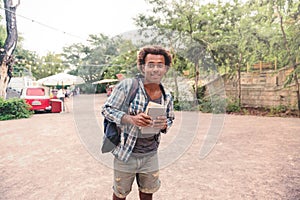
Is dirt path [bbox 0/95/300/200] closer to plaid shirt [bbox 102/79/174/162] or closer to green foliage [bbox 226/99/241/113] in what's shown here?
plaid shirt [bbox 102/79/174/162]

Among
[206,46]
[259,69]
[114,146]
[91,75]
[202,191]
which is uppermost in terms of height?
[206,46]

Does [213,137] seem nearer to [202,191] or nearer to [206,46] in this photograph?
[202,191]

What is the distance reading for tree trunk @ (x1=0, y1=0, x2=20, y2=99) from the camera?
24.9 ft

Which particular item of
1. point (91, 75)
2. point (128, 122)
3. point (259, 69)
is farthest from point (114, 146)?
point (259, 69)

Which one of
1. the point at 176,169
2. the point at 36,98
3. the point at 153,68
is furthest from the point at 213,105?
the point at 153,68

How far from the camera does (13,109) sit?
277 inches

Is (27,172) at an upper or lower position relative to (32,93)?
lower

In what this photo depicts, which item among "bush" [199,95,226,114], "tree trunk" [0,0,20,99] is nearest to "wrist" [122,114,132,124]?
"bush" [199,95,226,114]

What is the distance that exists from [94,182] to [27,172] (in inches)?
32.5

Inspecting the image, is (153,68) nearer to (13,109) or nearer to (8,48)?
(13,109)

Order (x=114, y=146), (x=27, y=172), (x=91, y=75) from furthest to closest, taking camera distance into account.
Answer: (x=27, y=172) < (x=91, y=75) < (x=114, y=146)

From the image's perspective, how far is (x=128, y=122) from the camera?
3.73 ft

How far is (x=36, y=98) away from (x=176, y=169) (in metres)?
6.91

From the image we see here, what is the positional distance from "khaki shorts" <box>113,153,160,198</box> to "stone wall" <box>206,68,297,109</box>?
6.76 m
